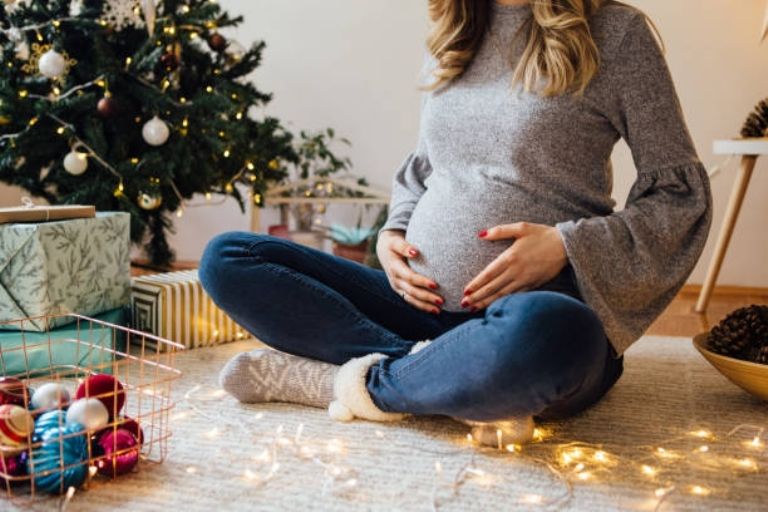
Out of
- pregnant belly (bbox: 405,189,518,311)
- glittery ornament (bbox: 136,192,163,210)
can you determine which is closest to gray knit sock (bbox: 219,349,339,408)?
pregnant belly (bbox: 405,189,518,311)

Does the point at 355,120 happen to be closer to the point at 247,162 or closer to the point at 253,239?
the point at 247,162

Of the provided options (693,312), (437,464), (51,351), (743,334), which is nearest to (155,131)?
(51,351)

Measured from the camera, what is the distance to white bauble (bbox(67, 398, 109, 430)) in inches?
34.6

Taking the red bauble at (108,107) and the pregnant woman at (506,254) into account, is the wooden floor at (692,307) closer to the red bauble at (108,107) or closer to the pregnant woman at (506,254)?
the red bauble at (108,107)

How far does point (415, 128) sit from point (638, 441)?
1.58 metres

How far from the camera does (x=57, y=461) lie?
0.85 meters

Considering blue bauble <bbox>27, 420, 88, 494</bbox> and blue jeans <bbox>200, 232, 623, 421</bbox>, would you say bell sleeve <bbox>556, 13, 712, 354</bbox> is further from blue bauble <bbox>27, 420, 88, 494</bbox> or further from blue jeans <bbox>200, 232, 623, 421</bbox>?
blue bauble <bbox>27, 420, 88, 494</bbox>

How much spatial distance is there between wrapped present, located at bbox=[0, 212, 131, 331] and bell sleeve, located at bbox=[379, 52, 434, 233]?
0.57 metres

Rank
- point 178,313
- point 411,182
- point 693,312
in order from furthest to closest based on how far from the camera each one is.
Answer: point 693,312
point 178,313
point 411,182

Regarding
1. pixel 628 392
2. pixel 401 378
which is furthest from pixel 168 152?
pixel 628 392

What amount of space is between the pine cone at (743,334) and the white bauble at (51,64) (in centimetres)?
144

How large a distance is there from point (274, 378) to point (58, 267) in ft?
1.59

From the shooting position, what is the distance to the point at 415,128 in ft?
8.21

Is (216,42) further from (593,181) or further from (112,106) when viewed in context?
(593,181)
